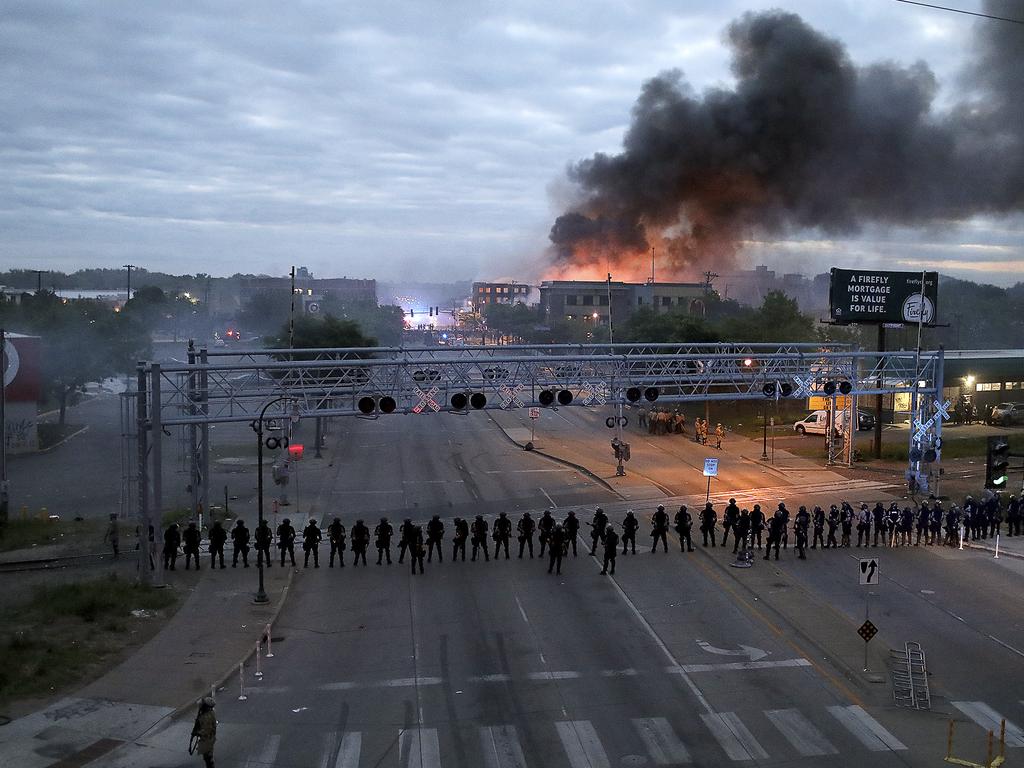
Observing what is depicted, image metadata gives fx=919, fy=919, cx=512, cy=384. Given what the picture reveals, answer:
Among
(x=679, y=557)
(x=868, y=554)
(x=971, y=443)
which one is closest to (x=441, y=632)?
(x=679, y=557)

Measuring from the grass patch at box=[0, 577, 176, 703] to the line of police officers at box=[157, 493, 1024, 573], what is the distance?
2.37 m

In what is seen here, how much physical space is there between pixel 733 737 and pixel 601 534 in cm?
958

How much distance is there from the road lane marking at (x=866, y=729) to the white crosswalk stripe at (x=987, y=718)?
4.29ft

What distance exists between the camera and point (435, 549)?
74.2 ft

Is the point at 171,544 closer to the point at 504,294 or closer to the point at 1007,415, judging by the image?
the point at 1007,415

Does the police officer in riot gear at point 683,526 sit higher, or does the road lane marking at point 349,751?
the police officer in riot gear at point 683,526

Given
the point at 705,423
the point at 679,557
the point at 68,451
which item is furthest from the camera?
the point at 705,423

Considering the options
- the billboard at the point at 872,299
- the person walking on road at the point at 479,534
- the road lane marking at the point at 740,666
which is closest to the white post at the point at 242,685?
the road lane marking at the point at 740,666

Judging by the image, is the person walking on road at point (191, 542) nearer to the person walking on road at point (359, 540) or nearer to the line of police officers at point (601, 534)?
the line of police officers at point (601, 534)

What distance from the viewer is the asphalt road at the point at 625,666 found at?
11.0 meters

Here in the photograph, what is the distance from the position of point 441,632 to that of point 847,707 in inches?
263

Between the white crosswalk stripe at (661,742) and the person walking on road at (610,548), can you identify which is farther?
the person walking on road at (610,548)

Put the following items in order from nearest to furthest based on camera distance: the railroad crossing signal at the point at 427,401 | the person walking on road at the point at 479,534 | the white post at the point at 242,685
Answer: the white post at the point at 242,685 < the person walking on road at the point at 479,534 < the railroad crossing signal at the point at 427,401

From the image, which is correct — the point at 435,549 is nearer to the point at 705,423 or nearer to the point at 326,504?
the point at 326,504
